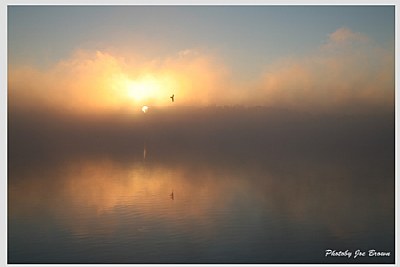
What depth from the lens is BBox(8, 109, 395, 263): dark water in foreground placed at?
424 cm

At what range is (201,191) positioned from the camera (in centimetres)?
562

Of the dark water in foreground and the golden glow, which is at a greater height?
the golden glow

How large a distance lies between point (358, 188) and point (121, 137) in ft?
12.1

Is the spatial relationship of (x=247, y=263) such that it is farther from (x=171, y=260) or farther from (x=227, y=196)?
(x=227, y=196)

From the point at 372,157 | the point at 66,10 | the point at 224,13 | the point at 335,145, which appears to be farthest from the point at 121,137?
the point at 372,157

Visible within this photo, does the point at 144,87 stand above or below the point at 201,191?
above

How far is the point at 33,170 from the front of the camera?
253 inches

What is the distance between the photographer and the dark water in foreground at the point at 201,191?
4.24m

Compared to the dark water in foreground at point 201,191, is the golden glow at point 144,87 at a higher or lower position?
higher

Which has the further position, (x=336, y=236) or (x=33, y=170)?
(x=33, y=170)

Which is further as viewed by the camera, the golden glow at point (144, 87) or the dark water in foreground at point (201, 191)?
the golden glow at point (144, 87)

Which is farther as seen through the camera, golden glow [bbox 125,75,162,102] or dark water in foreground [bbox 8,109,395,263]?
golden glow [bbox 125,75,162,102]

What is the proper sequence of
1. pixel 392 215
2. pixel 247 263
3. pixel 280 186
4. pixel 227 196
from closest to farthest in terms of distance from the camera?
pixel 247 263 < pixel 392 215 < pixel 227 196 < pixel 280 186

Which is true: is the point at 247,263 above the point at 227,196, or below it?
below
